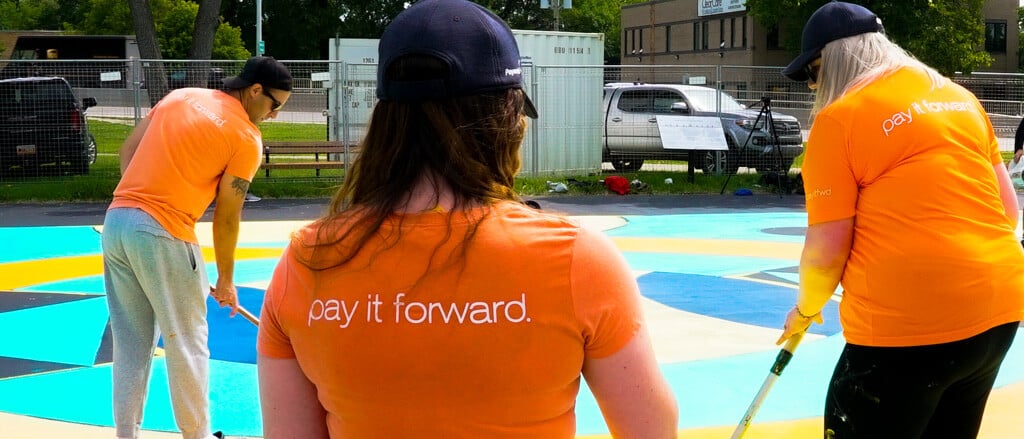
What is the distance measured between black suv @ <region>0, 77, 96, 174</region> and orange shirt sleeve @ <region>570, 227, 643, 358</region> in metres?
Answer: 16.9

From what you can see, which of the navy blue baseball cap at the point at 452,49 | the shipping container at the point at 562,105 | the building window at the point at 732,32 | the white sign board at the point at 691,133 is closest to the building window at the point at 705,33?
the building window at the point at 732,32

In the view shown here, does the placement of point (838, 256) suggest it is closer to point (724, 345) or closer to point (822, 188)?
point (822, 188)

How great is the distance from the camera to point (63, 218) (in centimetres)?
1502

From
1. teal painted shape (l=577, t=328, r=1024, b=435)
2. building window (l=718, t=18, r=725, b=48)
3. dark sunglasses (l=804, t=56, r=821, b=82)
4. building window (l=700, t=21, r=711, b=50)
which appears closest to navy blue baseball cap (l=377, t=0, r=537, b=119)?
dark sunglasses (l=804, t=56, r=821, b=82)

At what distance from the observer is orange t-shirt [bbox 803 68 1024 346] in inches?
117

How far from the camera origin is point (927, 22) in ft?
72.4

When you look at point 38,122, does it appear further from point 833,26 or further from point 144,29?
point 833,26

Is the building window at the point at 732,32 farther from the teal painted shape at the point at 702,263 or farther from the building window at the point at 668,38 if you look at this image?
the teal painted shape at the point at 702,263

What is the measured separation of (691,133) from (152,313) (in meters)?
14.5

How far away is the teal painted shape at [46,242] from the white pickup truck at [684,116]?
9800mm

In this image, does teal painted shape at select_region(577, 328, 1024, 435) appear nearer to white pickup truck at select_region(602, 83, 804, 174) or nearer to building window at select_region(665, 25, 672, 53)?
white pickup truck at select_region(602, 83, 804, 174)

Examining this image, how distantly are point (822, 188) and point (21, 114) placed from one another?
646 inches

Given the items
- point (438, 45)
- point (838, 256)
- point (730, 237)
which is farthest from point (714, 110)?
point (438, 45)

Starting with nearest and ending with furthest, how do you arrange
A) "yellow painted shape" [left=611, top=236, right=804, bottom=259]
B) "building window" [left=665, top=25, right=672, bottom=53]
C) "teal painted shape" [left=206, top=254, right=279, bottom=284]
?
"teal painted shape" [left=206, top=254, right=279, bottom=284]
"yellow painted shape" [left=611, top=236, right=804, bottom=259]
"building window" [left=665, top=25, right=672, bottom=53]
